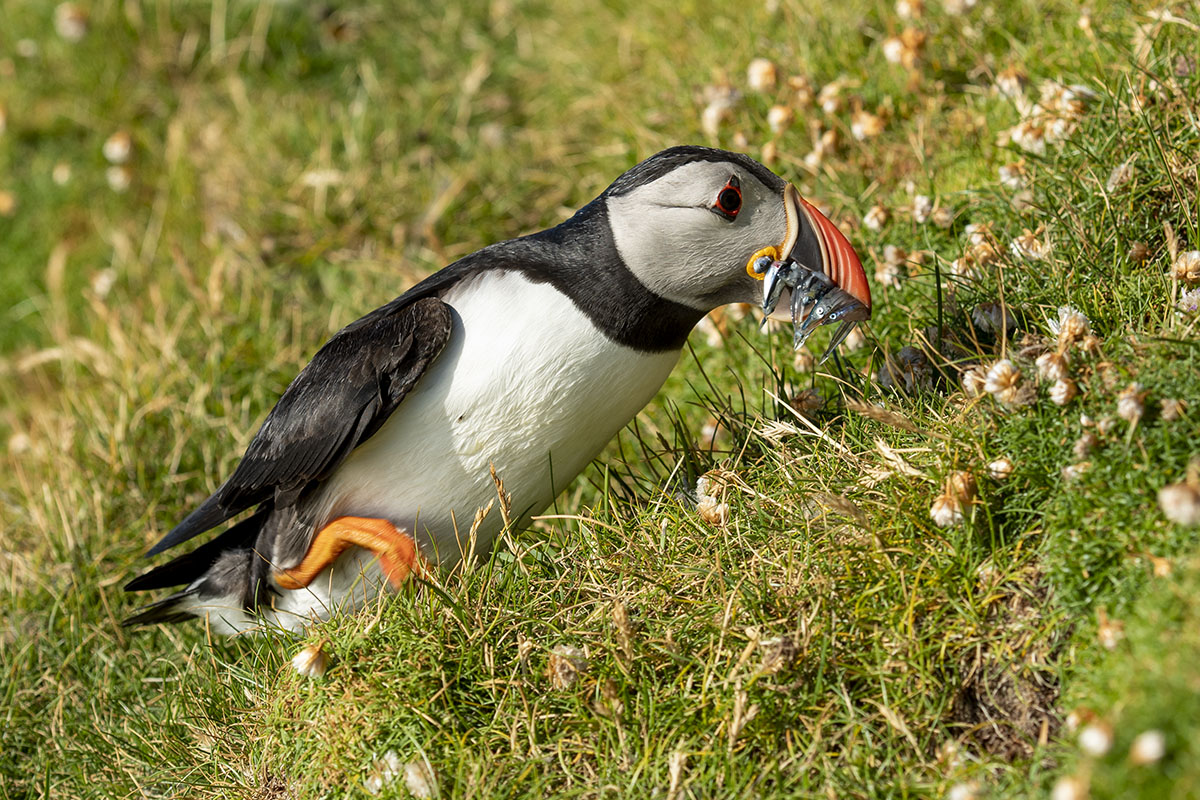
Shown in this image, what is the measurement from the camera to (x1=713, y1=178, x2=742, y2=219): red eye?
10.9 feet

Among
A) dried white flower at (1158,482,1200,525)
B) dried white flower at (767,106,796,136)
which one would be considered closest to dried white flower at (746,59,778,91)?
dried white flower at (767,106,796,136)

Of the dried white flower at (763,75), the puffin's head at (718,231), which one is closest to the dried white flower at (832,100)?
the dried white flower at (763,75)

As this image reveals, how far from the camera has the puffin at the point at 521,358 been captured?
3340 millimetres

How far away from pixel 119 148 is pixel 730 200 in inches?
211

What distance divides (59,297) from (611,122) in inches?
141

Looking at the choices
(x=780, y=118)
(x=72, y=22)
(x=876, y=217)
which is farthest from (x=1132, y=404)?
(x=72, y=22)

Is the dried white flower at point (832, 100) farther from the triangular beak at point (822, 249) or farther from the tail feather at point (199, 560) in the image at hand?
the tail feather at point (199, 560)

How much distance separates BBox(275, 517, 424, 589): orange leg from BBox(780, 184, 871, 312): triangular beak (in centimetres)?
146

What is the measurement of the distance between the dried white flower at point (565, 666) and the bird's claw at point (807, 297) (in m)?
1.10

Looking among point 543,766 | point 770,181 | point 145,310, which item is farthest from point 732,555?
point 145,310

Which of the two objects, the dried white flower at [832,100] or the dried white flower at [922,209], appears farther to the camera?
the dried white flower at [832,100]

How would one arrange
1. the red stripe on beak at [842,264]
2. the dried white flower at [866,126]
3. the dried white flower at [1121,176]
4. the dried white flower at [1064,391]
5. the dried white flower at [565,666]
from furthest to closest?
the dried white flower at [866,126], the dried white flower at [1121,176], the red stripe on beak at [842,264], the dried white flower at [565,666], the dried white flower at [1064,391]

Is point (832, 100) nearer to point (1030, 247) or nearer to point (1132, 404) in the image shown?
point (1030, 247)

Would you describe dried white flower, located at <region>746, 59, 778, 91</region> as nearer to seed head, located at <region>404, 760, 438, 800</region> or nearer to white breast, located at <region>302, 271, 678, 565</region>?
white breast, located at <region>302, 271, 678, 565</region>
